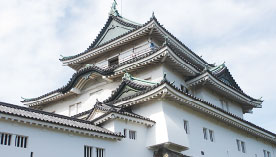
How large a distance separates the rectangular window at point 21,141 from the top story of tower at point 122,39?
47.8 feet

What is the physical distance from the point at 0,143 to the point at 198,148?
529 inches

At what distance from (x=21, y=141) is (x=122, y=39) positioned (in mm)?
15042

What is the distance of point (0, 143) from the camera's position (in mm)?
13359

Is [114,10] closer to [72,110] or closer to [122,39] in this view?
[122,39]

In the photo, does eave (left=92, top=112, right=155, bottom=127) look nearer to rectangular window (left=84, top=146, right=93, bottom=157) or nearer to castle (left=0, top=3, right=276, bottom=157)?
castle (left=0, top=3, right=276, bottom=157)

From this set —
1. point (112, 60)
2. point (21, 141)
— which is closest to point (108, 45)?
point (112, 60)

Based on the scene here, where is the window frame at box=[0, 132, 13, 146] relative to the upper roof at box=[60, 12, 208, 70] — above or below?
below

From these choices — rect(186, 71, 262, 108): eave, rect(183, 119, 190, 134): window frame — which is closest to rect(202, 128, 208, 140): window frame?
rect(183, 119, 190, 134): window frame

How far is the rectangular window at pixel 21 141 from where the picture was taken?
1396 cm

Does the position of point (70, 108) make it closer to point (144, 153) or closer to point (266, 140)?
point (144, 153)

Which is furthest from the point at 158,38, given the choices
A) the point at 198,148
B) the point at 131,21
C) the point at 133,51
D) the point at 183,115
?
the point at 198,148

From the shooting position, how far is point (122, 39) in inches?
1074

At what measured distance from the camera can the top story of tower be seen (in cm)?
2634

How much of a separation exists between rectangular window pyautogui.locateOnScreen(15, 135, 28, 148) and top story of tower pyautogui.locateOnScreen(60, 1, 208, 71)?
14.6 m
